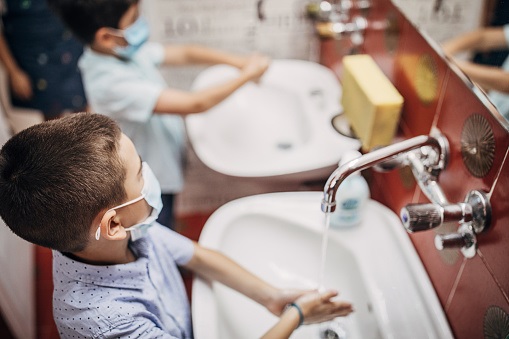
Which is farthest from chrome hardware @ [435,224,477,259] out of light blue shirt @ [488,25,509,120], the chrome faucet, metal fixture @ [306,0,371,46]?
metal fixture @ [306,0,371,46]

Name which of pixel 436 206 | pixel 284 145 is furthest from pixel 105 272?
pixel 284 145

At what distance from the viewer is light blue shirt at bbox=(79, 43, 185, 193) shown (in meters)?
1.25

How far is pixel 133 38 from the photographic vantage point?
1274 millimetres

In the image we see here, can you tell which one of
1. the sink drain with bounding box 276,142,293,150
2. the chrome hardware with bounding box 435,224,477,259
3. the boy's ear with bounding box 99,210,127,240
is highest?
the boy's ear with bounding box 99,210,127,240

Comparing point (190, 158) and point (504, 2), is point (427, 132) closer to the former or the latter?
point (504, 2)

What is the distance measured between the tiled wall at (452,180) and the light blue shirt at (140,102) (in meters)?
0.67

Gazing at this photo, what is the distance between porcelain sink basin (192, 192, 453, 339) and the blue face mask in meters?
0.56

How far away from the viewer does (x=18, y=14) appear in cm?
203

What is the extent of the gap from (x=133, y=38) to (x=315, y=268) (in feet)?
2.70

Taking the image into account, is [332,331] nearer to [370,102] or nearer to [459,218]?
[459,218]

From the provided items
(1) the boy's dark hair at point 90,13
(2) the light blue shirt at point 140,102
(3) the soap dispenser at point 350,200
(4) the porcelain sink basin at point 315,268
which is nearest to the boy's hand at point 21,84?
(2) the light blue shirt at point 140,102

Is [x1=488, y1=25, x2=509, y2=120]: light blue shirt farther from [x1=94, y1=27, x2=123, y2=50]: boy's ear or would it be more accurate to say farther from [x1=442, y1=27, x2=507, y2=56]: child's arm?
[x1=94, y1=27, x2=123, y2=50]: boy's ear

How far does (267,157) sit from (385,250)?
1.89ft

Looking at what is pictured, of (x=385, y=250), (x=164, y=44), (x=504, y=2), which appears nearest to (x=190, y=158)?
(x=164, y=44)
